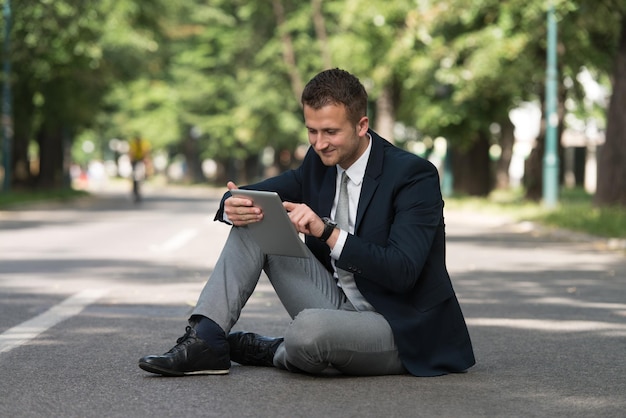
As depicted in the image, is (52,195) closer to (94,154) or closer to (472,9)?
(472,9)

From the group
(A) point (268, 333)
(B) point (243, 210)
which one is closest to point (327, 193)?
(B) point (243, 210)

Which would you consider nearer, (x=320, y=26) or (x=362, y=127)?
(x=362, y=127)

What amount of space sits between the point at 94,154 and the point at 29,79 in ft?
312

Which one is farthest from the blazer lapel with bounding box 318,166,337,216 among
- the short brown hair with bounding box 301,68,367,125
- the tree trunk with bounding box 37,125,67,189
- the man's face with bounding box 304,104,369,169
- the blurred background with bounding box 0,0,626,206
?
the tree trunk with bounding box 37,125,67,189

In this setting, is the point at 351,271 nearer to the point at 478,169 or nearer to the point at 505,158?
the point at 478,169

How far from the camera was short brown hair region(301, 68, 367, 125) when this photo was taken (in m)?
5.93

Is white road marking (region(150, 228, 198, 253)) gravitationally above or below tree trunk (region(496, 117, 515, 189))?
below

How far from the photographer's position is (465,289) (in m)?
12.0

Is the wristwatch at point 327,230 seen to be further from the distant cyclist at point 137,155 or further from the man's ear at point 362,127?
the distant cyclist at point 137,155

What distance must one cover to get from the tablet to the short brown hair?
0.45 m

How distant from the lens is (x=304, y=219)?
578 centimetres

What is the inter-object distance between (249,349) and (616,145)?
1875cm

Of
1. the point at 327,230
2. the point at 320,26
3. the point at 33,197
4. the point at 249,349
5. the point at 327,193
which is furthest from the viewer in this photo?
the point at 320,26

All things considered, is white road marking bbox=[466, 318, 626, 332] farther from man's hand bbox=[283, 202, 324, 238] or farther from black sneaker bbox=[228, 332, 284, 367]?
man's hand bbox=[283, 202, 324, 238]
